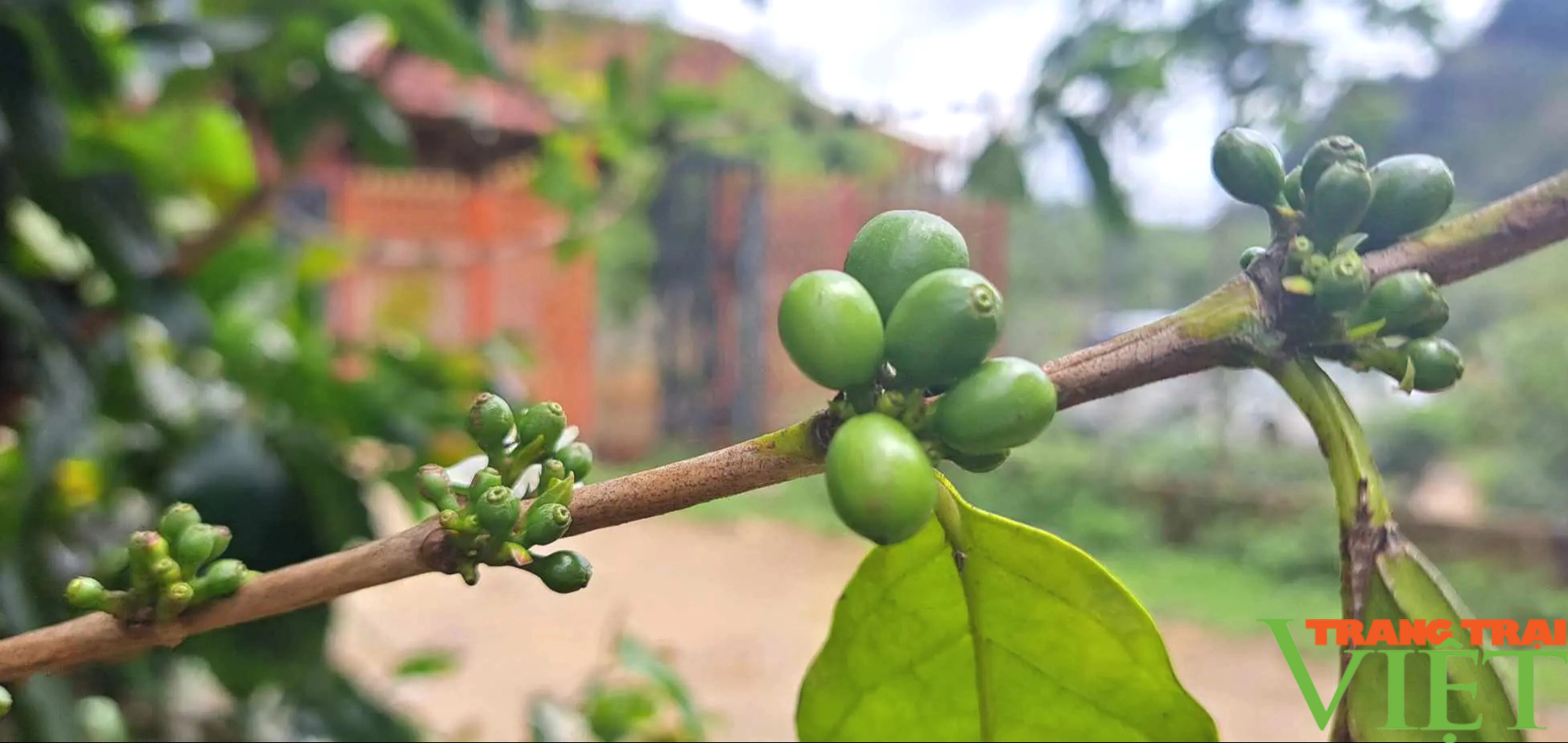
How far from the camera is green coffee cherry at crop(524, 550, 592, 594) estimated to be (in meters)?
0.25

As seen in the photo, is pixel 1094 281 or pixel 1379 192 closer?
pixel 1379 192

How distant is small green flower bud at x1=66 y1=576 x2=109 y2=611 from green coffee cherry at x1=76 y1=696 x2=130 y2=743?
16.8 inches

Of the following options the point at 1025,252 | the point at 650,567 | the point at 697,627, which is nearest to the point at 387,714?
the point at 1025,252

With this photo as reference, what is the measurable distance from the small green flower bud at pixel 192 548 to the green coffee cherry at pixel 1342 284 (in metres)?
0.29

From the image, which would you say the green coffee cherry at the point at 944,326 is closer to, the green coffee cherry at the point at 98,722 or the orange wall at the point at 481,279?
the green coffee cherry at the point at 98,722

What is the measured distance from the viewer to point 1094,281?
8.54 ft

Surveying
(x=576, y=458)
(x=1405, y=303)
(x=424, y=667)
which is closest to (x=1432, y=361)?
(x=1405, y=303)

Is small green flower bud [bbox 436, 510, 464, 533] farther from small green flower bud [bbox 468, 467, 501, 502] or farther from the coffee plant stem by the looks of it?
the coffee plant stem

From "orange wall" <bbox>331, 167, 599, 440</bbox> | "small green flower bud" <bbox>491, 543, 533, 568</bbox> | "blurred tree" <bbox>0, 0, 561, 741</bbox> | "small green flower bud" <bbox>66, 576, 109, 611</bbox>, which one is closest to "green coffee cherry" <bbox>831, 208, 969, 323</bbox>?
"small green flower bud" <bbox>491, 543, 533, 568</bbox>

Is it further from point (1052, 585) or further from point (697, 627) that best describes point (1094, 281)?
point (1052, 585)

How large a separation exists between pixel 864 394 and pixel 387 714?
2.26 feet

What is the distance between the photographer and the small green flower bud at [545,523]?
0.76 feet

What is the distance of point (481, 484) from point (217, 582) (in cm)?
8

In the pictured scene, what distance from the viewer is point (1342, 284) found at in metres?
0.25
